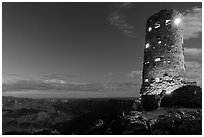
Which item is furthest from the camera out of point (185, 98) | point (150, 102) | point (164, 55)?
point (164, 55)

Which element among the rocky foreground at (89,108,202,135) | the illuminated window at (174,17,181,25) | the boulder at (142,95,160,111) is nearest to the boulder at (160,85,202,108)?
the boulder at (142,95,160,111)

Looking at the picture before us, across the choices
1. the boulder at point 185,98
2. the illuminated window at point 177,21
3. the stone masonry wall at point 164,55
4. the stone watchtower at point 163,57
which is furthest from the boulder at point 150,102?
the illuminated window at point 177,21

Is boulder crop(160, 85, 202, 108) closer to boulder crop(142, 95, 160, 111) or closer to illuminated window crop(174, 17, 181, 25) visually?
boulder crop(142, 95, 160, 111)

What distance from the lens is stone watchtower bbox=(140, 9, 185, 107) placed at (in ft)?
65.3

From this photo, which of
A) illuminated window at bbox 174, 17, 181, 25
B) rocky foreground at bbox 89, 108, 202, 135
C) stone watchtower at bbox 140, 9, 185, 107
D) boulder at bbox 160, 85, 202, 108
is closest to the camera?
rocky foreground at bbox 89, 108, 202, 135

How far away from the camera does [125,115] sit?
15.9m

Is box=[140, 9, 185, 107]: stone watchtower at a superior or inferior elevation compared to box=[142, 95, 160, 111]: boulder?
superior

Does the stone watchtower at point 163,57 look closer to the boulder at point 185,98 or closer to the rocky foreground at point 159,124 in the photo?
the boulder at point 185,98

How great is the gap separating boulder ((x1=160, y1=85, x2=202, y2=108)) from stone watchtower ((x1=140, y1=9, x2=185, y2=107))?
1.18m

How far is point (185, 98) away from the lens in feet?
57.8

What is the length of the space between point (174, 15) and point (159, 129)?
13102 mm

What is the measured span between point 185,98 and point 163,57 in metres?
4.82

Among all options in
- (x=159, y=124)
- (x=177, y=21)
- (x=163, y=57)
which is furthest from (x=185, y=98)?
(x=177, y=21)

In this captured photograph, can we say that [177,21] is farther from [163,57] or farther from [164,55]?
[163,57]
